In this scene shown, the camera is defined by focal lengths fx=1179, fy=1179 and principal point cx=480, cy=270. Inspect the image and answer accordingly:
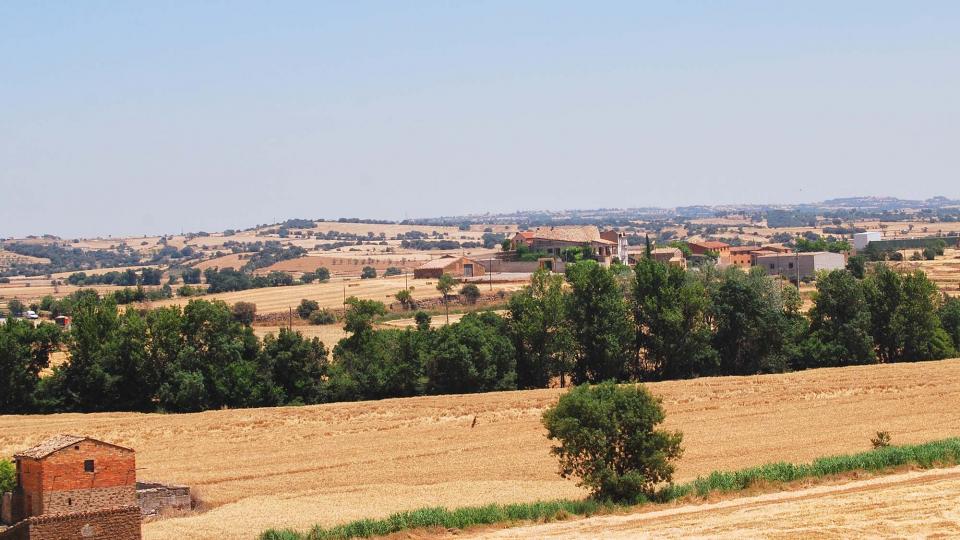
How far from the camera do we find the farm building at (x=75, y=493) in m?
30.3

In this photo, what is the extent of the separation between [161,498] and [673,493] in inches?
593

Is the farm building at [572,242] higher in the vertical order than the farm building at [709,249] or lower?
higher

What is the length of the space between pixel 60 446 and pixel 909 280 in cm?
5002

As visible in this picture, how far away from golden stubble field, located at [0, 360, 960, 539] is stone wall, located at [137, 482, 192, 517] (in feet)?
3.12

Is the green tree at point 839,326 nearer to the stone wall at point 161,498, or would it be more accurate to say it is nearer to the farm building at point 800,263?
the stone wall at point 161,498

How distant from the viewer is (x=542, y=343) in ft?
201

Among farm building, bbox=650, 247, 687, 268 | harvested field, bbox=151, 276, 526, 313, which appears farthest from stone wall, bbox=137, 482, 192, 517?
farm building, bbox=650, 247, 687, 268

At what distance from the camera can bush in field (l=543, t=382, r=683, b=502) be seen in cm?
3328

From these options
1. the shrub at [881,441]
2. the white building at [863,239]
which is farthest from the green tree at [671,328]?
the white building at [863,239]

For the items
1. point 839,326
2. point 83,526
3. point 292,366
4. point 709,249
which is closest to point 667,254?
point 709,249

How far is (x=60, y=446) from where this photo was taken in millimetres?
30875

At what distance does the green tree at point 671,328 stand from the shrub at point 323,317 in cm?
3180

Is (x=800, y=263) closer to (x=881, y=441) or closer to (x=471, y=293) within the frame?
(x=471, y=293)

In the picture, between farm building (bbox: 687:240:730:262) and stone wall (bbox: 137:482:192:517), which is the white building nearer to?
farm building (bbox: 687:240:730:262)
